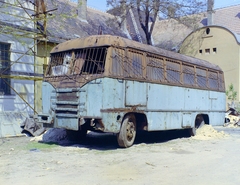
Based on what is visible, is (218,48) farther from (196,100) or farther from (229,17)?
(196,100)

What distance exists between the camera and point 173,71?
43.0ft

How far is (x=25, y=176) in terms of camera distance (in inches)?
273

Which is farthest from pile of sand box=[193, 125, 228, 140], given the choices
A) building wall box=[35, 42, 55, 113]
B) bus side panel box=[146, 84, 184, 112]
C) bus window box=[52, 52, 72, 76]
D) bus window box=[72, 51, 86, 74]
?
building wall box=[35, 42, 55, 113]

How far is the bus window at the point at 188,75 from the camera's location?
1385 cm

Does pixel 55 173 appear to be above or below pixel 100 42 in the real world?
below

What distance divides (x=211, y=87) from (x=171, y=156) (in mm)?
7326

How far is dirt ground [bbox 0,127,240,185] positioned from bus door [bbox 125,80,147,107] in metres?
1.42

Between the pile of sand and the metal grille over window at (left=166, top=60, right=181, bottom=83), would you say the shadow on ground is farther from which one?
the metal grille over window at (left=166, top=60, right=181, bottom=83)

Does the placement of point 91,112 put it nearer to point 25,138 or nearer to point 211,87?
point 25,138

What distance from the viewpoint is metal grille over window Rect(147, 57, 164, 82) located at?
11625 mm

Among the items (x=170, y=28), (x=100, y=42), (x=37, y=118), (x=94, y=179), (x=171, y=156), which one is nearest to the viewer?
(x=94, y=179)

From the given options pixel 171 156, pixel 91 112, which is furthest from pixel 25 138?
pixel 171 156

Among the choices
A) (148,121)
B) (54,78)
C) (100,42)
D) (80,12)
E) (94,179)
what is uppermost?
(80,12)

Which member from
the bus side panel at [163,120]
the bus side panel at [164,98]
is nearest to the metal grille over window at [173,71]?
the bus side panel at [164,98]
